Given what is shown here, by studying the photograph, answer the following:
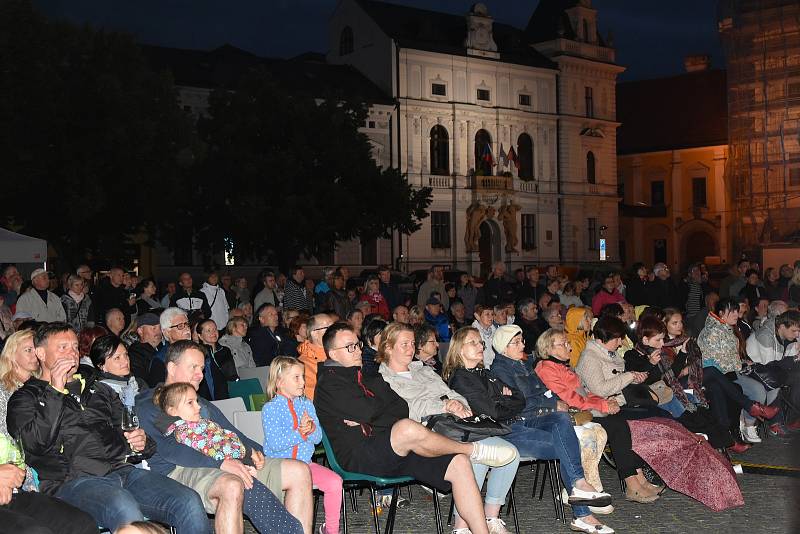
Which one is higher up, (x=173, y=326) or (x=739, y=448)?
(x=173, y=326)

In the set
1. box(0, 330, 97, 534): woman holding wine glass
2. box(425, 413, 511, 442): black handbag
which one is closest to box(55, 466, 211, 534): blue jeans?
box(0, 330, 97, 534): woman holding wine glass

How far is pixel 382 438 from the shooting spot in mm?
7168

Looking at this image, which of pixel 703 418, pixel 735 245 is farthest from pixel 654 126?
pixel 703 418

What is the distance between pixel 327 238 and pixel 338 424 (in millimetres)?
29713

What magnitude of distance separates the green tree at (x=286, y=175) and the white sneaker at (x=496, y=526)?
2829cm

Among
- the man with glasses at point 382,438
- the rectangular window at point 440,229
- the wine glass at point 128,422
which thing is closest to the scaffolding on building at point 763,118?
the rectangular window at point 440,229

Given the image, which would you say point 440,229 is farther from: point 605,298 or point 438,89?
point 605,298

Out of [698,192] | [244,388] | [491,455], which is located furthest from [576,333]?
[698,192]

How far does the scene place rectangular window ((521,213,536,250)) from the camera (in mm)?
52438

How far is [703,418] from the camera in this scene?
965cm

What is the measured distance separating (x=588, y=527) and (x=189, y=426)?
282 centimetres

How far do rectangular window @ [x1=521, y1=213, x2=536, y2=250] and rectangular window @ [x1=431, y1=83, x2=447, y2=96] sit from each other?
711 cm

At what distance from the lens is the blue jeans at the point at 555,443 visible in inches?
315

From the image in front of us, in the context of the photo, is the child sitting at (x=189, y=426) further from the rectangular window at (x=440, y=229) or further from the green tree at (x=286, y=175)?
the rectangular window at (x=440, y=229)
